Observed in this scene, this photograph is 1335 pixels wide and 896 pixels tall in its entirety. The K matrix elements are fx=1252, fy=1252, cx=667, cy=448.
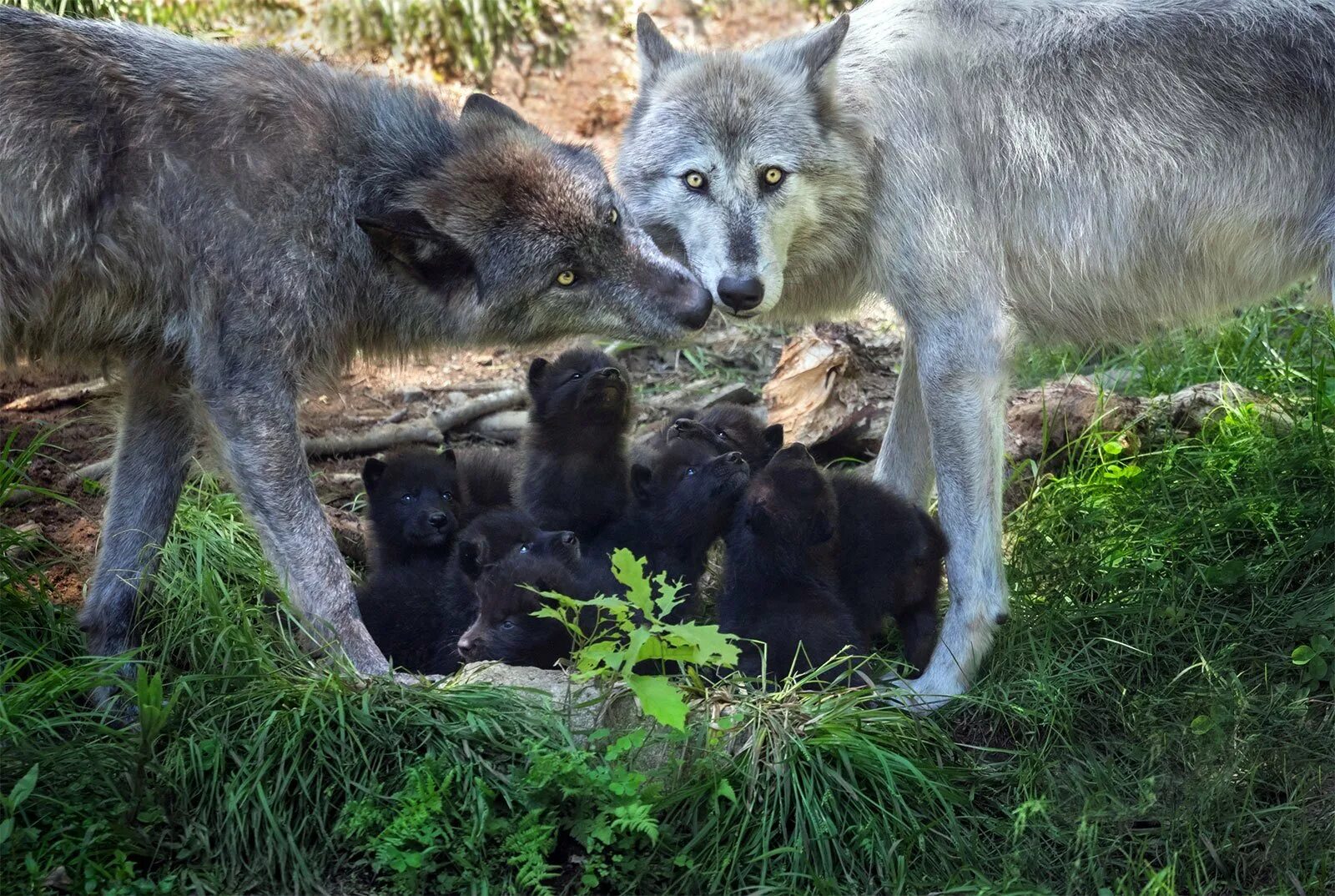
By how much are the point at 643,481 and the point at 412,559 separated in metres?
1.10

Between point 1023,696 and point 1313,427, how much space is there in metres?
2.25

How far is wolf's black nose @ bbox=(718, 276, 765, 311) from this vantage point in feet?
16.8

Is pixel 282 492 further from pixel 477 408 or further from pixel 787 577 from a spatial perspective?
pixel 477 408

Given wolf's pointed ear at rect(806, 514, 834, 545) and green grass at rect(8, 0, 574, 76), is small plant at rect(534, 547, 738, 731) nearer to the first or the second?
wolf's pointed ear at rect(806, 514, 834, 545)

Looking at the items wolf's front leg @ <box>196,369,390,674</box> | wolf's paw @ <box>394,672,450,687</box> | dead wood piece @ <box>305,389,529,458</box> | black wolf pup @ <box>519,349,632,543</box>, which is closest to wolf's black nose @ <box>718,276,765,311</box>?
black wolf pup @ <box>519,349,632,543</box>

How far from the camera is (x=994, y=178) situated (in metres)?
5.31

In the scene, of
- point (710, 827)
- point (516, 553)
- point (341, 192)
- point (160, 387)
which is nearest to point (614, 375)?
point (516, 553)

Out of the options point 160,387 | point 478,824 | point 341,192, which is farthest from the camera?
point 160,387

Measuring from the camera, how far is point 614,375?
18.5 feet

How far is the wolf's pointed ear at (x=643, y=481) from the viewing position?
18.3 ft

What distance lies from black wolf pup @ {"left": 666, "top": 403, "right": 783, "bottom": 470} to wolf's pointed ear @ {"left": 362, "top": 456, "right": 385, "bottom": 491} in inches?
52.7

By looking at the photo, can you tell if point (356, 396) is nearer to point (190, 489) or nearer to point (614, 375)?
point (190, 489)

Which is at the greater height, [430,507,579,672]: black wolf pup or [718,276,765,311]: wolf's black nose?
[718,276,765,311]: wolf's black nose

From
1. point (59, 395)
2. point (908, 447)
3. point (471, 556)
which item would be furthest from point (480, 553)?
point (59, 395)
